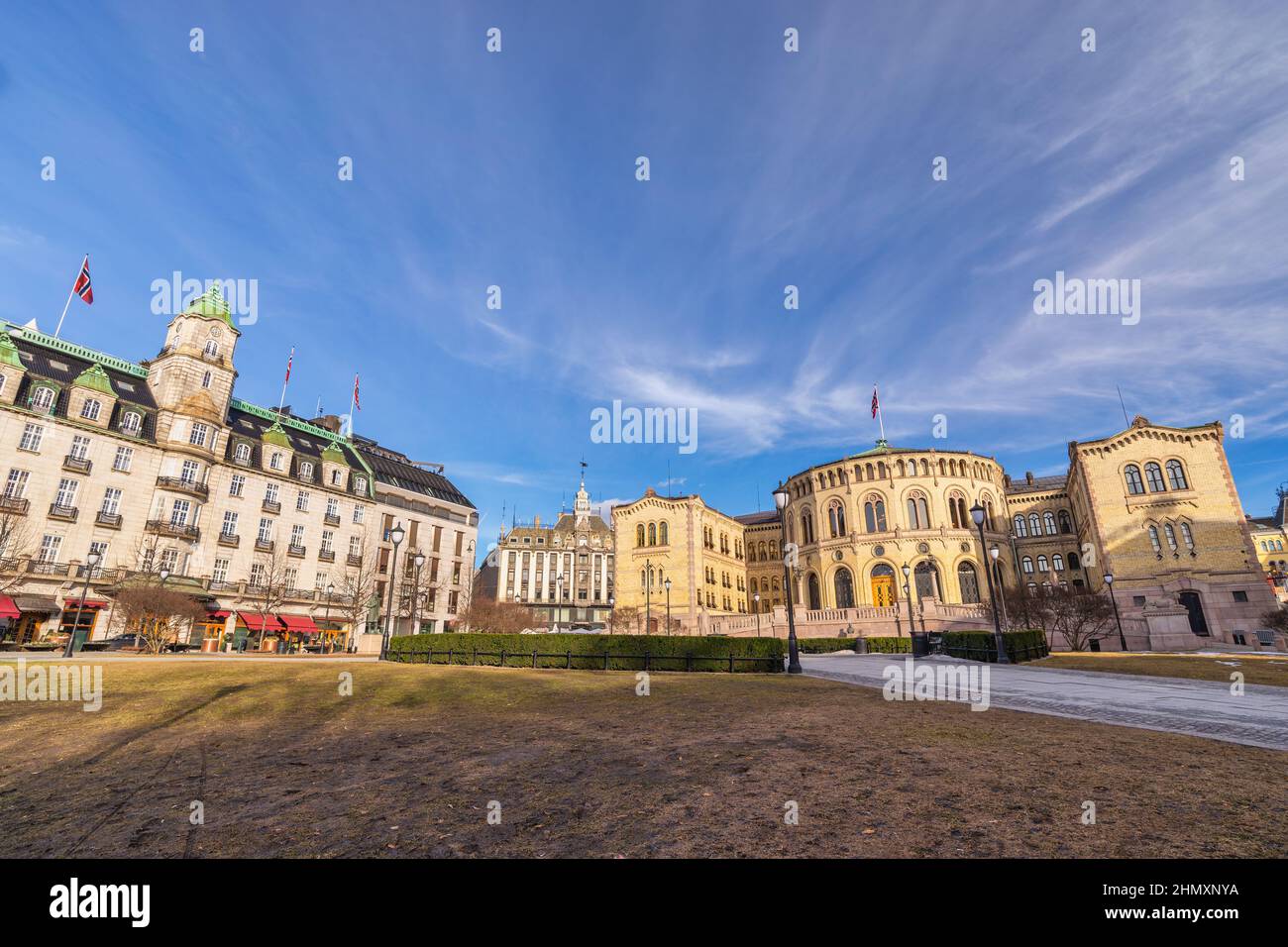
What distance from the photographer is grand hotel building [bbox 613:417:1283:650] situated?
41.1 meters

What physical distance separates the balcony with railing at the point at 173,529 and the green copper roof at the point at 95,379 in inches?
354

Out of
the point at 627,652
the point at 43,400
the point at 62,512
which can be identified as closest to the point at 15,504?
the point at 62,512

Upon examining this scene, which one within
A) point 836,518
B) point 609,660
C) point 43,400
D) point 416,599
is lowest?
point 609,660

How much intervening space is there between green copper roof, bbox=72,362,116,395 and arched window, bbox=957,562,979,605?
2645 inches

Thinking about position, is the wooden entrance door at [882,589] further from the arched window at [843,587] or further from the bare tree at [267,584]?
the bare tree at [267,584]

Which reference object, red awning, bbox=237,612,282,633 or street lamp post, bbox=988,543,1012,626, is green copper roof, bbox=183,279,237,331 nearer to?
red awning, bbox=237,612,282,633

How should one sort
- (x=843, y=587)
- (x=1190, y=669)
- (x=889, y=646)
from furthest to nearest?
(x=843, y=587), (x=889, y=646), (x=1190, y=669)

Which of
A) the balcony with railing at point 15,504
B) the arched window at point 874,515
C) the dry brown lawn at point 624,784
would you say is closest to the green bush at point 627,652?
the dry brown lawn at point 624,784

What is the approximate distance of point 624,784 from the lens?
5688mm

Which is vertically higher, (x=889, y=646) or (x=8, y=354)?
(x=8, y=354)

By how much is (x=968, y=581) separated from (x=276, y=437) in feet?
201

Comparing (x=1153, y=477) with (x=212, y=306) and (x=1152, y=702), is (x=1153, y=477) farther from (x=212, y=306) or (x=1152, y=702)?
(x=212, y=306)

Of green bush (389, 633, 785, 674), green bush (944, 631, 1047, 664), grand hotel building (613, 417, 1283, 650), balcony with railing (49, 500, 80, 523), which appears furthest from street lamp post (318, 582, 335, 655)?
green bush (944, 631, 1047, 664)
